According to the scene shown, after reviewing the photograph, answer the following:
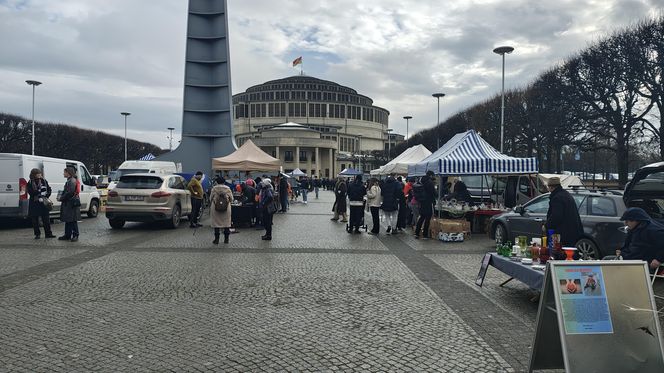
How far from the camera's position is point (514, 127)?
40781 mm

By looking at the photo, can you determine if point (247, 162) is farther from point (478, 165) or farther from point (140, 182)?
point (478, 165)

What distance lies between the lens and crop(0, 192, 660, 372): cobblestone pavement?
14.2 ft

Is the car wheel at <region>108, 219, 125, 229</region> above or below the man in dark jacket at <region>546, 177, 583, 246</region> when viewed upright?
below

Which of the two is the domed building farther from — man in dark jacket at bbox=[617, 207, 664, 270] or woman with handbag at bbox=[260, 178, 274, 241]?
man in dark jacket at bbox=[617, 207, 664, 270]

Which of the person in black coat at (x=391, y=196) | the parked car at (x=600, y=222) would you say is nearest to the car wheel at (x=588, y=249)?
the parked car at (x=600, y=222)

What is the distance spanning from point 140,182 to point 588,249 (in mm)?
11619

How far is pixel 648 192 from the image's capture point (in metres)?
7.84

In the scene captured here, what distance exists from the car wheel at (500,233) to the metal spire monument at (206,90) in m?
26.6

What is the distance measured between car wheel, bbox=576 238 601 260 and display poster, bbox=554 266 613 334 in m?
5.78

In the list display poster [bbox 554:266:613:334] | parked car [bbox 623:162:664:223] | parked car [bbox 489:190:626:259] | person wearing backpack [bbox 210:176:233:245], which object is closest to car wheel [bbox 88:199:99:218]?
person wearing backpack [bbox 210:176:233:245]

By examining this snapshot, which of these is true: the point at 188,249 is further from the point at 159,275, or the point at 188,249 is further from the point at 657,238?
the point at 657,238

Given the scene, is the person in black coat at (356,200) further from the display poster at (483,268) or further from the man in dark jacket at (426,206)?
the display poster at (483,268)

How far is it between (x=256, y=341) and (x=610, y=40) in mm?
32225

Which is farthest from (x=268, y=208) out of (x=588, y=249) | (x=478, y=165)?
(x=588, y=249)
